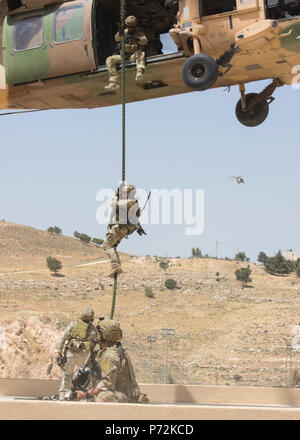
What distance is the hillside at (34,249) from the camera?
72.6 meters

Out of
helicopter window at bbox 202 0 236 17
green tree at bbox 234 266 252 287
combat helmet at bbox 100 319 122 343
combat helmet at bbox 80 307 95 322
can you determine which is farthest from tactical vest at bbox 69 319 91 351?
green tree at bbox 234 266 252 287

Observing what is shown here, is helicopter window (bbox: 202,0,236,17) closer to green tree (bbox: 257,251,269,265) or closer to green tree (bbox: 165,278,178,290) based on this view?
green tree (bbox: 165,278,178,290)

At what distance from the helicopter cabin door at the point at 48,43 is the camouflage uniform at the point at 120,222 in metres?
3.49

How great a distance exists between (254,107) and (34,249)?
68795mm

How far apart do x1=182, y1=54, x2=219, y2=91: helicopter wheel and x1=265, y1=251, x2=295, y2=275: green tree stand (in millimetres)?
65646

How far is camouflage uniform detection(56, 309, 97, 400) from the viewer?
9.77 m

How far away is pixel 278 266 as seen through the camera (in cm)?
7469

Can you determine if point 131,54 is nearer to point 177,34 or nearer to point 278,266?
point 177,34

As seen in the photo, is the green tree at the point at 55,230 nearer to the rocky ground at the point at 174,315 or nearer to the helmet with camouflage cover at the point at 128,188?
the rocky ground at the point at 174,315

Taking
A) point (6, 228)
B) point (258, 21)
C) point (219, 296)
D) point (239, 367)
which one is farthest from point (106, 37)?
point (6, 228)

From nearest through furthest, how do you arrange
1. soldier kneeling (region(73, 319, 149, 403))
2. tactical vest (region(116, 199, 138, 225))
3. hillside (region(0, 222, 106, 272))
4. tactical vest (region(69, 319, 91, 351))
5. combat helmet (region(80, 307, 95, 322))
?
soldier kneeling (region(73, 319, 149, 403)), tactical vest (region(116, 199, 138, 225)), tactical vest (region(69, 319, 91, 351)), combat helmet (region(80, 307, 95, 322)), hillside (region(0, 222, 106, 272))

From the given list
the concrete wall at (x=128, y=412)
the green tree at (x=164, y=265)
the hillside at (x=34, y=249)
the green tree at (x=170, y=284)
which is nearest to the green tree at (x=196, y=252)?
the hillside at (x=34, y=249)
